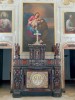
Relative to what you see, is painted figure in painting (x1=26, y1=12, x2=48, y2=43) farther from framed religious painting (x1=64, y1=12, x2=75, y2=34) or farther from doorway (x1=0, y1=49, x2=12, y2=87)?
doorway (x1=0, y1=49, x2=12, y2=87)

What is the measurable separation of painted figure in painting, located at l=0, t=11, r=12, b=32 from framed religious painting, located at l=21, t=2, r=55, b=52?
0.83 m

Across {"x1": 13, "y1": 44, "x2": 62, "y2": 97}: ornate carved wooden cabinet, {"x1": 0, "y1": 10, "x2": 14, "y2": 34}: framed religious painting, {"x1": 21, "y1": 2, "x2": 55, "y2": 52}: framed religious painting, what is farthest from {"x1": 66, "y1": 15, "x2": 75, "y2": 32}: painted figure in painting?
{"x1": 0, "y1": 10, "x2": 14, "y2": 34}: framed religious painting

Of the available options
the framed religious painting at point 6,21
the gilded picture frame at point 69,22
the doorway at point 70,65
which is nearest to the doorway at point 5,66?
the doorway at point 70,65

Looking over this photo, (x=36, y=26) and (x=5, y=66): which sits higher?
(x=36, y=26)

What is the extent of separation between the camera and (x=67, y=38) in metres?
13.0

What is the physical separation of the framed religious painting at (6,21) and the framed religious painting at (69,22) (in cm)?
294

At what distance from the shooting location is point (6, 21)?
12.9 metres

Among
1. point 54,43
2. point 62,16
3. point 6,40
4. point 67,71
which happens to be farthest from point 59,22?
point 67,71

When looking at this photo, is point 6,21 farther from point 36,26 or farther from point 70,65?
point 70,65

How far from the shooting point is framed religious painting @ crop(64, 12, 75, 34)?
1299cm

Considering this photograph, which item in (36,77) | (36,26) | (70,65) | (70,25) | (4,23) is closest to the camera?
(36,77)

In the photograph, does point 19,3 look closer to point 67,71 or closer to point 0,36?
point 0,36

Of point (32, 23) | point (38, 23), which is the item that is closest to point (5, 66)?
point (32, 23)

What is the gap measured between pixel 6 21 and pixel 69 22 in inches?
136
